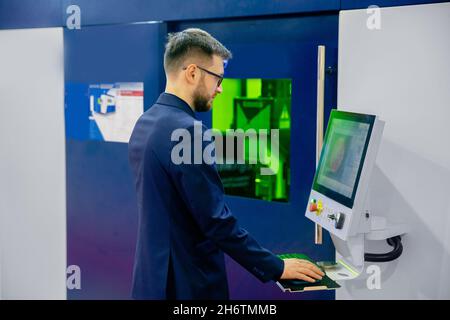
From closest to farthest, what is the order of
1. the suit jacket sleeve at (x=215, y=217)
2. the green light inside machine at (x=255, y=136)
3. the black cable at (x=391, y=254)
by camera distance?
1. the suit jacket sleeve at (x=215, y=217)
2. the black cable at (x=391, y=254)
3. the green light inside machine at (x=255, y=136)

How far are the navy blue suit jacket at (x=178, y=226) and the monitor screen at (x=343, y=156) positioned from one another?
14.4 inches

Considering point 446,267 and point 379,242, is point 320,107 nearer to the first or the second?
point 379,242

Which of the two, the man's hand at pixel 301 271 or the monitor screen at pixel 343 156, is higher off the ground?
the monitor screen at pixel 343 156

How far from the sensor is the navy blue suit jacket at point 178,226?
2.21 metres

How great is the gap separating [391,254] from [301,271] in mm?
522

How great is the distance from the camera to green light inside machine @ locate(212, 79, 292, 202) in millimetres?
3160

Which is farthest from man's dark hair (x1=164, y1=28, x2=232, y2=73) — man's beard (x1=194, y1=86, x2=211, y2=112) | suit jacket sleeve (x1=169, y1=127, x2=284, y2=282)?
suit jacket sleeve (x1=169, y1=127, x2=284, y2=282)

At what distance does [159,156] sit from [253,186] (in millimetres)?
1122

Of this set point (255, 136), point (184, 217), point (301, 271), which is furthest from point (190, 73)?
point (255, 136)

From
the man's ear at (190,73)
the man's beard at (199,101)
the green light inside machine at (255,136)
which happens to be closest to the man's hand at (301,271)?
the man's beard at (199,101)

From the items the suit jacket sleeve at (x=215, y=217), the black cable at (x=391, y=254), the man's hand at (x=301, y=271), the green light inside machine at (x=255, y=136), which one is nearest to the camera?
the suit jacket sleeve at (x=215, y=217)

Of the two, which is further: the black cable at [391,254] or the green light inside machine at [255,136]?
the green light inside machine at [255,136]

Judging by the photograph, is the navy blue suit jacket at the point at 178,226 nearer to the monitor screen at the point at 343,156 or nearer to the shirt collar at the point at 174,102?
the shirt collar at the point at 174,102
